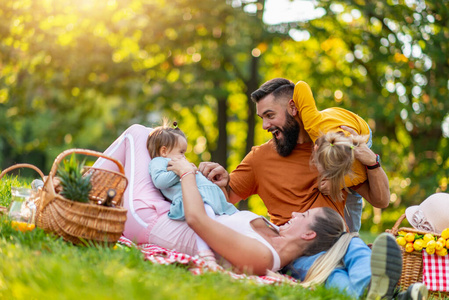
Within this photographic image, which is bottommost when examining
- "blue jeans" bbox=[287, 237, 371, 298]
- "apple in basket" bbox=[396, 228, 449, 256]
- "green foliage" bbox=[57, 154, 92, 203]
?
"apple in basket" bbox=[396, 228, 449, 256]

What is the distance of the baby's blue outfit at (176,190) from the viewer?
4082 millimetres

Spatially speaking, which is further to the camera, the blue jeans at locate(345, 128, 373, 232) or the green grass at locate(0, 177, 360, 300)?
the blue jeans at locate(345, 128, 373, 232)

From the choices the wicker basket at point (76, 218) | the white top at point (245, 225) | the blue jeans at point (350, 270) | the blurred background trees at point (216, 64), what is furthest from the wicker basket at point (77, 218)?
the blurred background trees at point (216, 64)

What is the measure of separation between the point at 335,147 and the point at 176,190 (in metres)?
1.32

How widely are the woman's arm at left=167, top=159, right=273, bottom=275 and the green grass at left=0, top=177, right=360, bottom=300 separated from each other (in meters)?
0.33

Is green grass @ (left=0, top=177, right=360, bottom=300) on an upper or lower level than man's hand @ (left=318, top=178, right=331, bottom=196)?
upper

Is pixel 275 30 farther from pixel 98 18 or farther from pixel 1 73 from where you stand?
pixel 1 73

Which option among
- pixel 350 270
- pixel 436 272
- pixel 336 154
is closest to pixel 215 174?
pixel 336 154

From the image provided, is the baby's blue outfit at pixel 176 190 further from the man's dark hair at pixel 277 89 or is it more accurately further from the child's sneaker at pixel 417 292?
the child's sneaker at pixel 417 292

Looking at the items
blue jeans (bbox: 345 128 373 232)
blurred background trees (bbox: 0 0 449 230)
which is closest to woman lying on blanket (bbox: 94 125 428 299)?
blue jeans (bbox: 345 128 373 232)

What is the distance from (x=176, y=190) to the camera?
170 inches

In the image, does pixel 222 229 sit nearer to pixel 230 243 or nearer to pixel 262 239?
pixel 230 243

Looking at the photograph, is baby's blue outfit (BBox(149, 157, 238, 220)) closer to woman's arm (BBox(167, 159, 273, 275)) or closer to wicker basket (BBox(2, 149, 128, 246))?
woman's arm (BBox(167, 159, 273, 275))

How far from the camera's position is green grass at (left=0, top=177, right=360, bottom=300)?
2.41 meters
